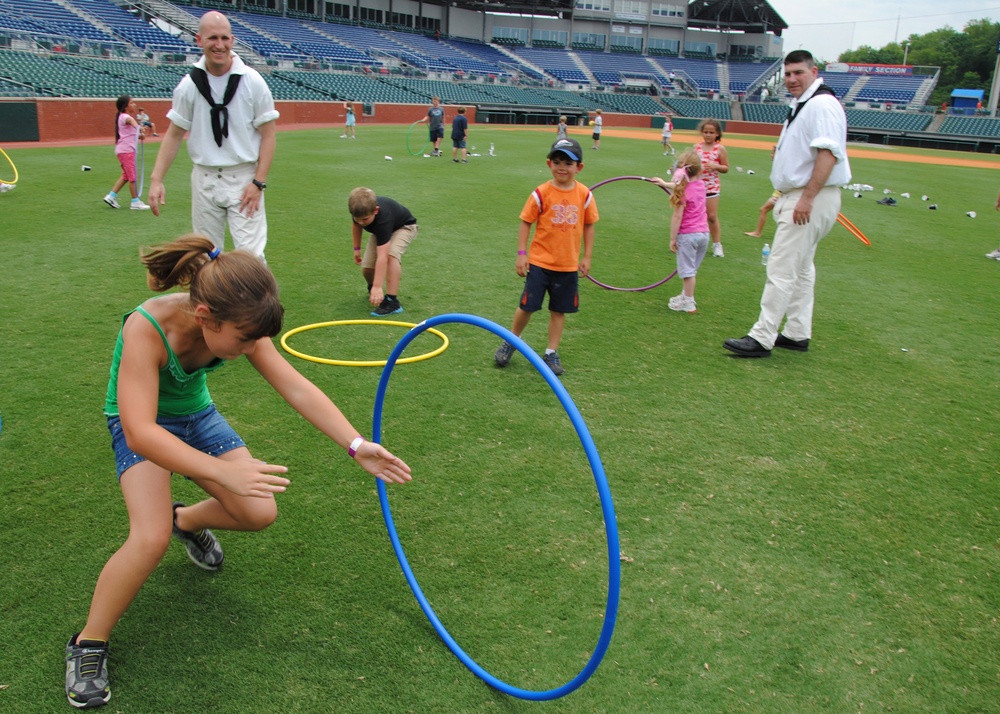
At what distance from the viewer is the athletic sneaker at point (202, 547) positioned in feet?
A: 11.2

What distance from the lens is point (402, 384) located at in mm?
5871

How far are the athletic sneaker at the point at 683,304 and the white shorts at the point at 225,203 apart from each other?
15.4 feet

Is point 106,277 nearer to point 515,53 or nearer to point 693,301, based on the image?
point 693,301

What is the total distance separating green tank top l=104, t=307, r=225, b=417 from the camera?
2.90 meters

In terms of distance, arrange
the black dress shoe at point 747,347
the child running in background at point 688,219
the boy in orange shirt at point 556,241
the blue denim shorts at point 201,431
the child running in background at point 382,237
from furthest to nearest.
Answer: the child running in background at point 688,219
the child running in background at point 382,237
the black dress shoe at point 747,347
the boy in orange shirt at point 556,241
the blue denim shorts at point 201,431

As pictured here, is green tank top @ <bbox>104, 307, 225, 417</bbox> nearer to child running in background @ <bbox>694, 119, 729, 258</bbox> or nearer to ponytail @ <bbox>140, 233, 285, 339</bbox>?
ponytail @ <bbox>140, 233, 285, 339</bbox>

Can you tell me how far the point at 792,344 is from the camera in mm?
7277

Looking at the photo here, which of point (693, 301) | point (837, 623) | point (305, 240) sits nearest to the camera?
point (837, 623)

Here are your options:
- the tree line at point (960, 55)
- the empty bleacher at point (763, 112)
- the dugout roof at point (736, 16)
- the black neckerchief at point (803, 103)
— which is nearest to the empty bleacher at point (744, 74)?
the dugout roof at point (736, 16)

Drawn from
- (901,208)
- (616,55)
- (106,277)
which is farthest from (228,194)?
(616,55)

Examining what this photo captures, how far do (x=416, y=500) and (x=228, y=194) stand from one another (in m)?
3.07

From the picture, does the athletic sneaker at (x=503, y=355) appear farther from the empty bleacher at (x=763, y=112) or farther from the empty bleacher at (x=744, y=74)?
the empty bleacher at (x=744, y=74)

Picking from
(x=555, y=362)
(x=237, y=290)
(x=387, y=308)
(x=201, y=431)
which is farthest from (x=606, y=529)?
(x=387, y=308)

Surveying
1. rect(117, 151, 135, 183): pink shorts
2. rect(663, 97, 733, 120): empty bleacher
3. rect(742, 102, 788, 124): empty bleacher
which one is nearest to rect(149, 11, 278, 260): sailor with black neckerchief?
rect(117, 151, 135, 183): pink shorts
